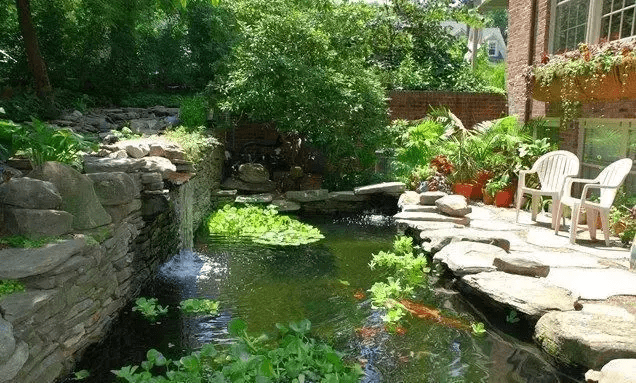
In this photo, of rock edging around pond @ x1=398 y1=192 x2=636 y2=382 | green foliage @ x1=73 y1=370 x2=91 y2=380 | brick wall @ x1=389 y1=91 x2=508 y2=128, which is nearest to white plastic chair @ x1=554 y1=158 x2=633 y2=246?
rock edging around pond @ x1=398 y1=192 x2=636 y2=382

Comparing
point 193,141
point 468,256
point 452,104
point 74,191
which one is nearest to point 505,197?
point 468,256

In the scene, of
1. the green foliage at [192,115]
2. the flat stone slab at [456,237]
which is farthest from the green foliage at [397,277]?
the green foliage at [192,115]

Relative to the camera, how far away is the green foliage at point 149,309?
200 inches

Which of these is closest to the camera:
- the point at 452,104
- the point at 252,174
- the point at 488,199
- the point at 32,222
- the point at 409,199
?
the point at 32,222

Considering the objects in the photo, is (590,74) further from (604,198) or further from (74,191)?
(74,191)

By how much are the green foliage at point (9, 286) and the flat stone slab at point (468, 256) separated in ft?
12.7

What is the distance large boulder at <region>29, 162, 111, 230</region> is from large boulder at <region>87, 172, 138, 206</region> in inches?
11.1

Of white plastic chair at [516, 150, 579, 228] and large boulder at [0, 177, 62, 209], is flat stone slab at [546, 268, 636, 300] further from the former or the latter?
large boulder at [0, 177, 62, 209]

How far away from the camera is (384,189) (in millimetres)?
10625

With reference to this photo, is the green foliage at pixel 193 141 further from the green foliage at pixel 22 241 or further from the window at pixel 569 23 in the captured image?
the window at pixel 569 23

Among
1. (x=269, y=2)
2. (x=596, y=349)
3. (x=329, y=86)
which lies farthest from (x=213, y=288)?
(x=269, y=2)

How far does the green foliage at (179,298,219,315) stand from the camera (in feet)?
17.1

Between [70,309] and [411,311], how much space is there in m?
2.96

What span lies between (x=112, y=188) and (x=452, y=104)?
1051 cm
